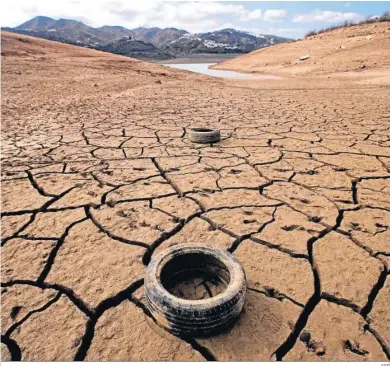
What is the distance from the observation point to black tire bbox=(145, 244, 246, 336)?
1124mm

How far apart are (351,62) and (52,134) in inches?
517

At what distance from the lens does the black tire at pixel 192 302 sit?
1124 millimetres

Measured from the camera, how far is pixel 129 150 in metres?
3.18

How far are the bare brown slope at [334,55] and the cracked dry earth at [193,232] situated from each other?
34.5ft

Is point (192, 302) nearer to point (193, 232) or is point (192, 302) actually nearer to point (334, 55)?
point (193, 232)

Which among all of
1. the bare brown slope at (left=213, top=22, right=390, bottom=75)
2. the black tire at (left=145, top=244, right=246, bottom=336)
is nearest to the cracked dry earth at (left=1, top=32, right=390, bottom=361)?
the black tire at (left=145, top=244, right=246, bottom=336)

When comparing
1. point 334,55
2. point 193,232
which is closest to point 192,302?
point 193,232

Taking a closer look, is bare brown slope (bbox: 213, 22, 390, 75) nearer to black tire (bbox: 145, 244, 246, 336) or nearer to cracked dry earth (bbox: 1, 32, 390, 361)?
cracked dry earth (bbox: 1, 32, 390, 361)

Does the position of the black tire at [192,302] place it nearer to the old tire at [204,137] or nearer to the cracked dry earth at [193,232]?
the cracked dry earth at [193,232]

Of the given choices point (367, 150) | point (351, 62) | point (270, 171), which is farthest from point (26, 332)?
point (351, 62)

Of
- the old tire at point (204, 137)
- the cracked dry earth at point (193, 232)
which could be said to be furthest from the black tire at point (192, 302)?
the old tire at point (204, 137)

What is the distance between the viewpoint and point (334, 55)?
49.2 feet

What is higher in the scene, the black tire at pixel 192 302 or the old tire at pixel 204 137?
the black tire at pixel 192 302

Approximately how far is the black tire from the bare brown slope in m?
12.4
